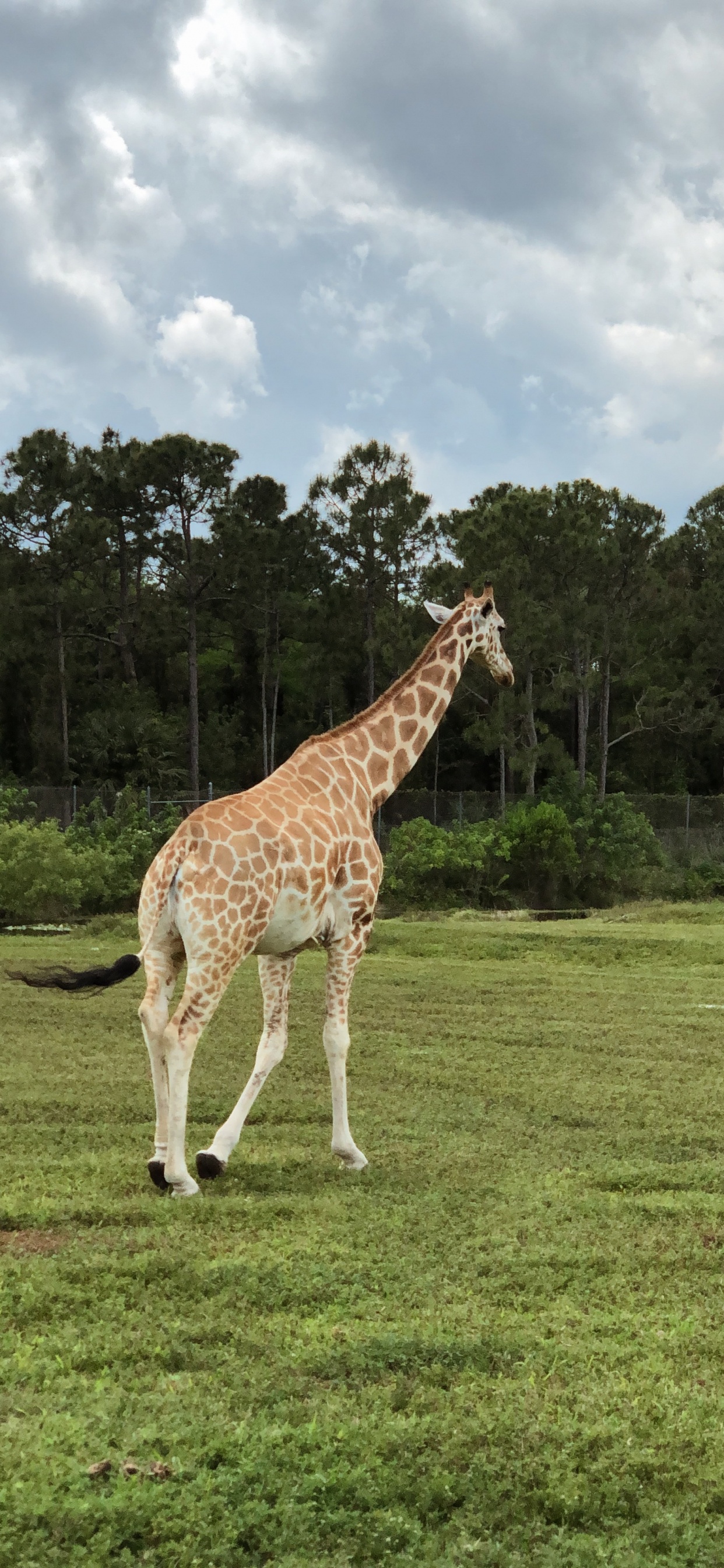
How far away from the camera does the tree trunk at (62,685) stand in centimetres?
3925

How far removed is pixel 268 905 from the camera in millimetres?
6098

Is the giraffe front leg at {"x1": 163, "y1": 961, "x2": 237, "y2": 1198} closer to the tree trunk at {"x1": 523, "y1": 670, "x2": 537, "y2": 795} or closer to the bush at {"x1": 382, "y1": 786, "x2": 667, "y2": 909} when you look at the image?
the bush at {"x1": 382, "y1": 786, "x2": 667, "y2": 909}

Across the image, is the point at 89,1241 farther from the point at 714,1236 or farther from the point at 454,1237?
the point at 714,1236

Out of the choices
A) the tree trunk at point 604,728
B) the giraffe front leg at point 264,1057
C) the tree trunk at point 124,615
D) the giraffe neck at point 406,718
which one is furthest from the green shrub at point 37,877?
the tree trunk at point 124,615

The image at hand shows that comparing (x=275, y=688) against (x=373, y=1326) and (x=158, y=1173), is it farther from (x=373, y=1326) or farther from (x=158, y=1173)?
(x=373, y=1326)

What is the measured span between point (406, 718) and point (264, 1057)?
7.97 feet

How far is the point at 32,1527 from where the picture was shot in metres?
3.14

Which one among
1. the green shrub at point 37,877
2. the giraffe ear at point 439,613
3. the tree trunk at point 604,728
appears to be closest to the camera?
the giraffe ear at point 439,613

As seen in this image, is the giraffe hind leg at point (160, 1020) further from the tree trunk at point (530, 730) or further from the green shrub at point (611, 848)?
the tree trunk at point (530, 730)

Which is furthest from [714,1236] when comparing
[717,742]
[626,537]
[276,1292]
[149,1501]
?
[717,742]

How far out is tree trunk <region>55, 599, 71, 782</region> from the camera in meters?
39.2

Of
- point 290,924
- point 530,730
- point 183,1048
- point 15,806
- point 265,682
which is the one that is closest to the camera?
point 183,1048

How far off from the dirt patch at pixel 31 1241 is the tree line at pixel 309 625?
83.8 feet

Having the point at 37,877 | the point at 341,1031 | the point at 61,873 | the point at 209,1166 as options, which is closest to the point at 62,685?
the point at 61,873
